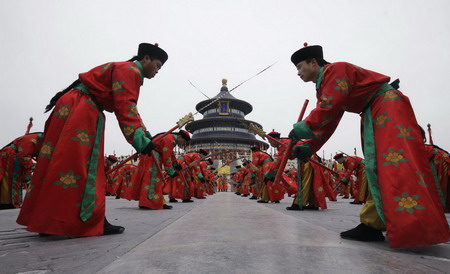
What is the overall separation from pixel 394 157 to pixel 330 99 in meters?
0.61

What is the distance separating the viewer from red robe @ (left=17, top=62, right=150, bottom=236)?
196cm

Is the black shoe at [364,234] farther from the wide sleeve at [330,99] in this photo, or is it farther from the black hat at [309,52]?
the black hat at [309,52]

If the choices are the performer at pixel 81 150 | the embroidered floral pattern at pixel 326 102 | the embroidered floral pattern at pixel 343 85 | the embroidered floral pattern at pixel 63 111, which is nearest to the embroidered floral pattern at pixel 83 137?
the performer at pixel 81 150

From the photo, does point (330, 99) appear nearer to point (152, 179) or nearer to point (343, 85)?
point (343, 85)

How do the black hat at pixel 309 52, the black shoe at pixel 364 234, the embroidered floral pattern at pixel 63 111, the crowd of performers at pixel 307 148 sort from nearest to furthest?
the crowd of performers at pixel 307 148 → the black shoe at pixel 364 234 → the embroidered floral pattern at pixel 63 111 → the black hat at pixel 309 52

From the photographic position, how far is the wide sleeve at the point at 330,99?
2072 millimetres

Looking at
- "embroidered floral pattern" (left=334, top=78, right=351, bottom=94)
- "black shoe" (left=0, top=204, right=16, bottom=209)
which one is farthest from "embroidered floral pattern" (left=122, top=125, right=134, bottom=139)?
"black shoe" (left=0, top=204, right=16, bottom=209)

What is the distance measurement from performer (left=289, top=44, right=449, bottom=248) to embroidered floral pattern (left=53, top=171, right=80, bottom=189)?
1.83m

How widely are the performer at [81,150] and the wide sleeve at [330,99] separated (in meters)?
1.30

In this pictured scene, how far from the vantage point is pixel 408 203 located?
166 centimetres

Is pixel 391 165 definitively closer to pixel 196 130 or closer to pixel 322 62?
pixel 322 62

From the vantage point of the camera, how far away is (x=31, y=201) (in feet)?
6.76

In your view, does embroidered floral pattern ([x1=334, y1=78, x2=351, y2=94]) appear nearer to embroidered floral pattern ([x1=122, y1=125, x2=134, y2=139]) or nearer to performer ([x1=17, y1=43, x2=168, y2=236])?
performer ([x1=17, y1=43, x2=168, y2=236])

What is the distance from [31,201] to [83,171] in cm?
44
